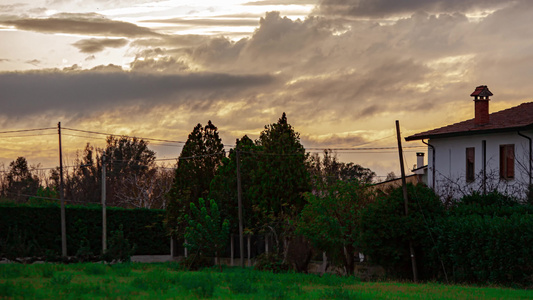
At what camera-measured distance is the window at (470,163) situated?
37125 millimetres

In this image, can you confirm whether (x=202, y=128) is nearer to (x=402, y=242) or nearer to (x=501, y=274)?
(x=402, y=242)

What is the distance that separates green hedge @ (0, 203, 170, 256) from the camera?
39.7 metres

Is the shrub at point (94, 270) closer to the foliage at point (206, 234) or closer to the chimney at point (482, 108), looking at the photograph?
the foliage at point (206, 234)

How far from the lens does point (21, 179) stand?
7669cm

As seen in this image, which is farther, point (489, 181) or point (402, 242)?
point (489, 181)

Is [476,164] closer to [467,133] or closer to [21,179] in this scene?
[467,133]

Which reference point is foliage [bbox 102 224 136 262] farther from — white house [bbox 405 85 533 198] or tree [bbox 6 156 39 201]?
tree [bbox 6 156 39 201]

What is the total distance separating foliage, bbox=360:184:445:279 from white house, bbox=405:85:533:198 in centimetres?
541

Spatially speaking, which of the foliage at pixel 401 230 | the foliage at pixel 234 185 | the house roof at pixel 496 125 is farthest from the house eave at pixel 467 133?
the foliage at pixel 234 185

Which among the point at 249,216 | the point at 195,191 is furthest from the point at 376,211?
the point at 195,191

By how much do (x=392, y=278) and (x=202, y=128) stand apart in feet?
67.8

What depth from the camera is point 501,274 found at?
2362 cm

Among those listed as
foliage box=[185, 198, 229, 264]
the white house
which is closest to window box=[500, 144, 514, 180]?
the white house

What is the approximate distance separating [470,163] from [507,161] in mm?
2812
